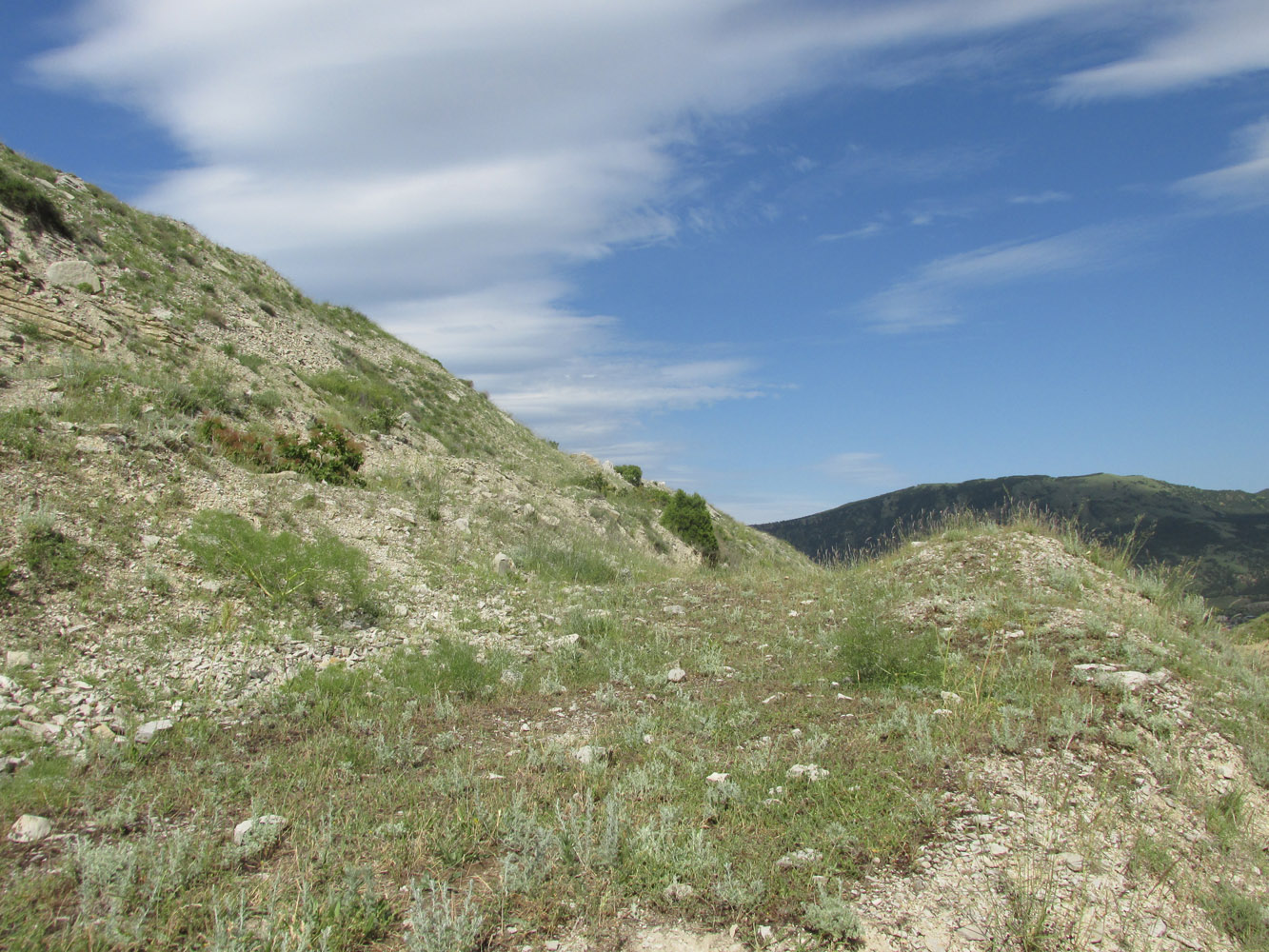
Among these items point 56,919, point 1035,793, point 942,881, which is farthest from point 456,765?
point 1035,793

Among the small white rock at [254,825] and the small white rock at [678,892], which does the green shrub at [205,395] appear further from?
the small white rock at [678,892]

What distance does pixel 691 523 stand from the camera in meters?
24.3

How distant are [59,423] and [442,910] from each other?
9.05 m

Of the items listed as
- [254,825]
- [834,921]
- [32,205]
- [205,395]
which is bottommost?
[834,921]

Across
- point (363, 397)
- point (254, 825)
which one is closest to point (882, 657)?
point (254, 825)

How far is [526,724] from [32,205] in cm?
1809

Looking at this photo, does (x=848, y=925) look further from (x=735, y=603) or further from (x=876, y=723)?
(x=735, y=603)

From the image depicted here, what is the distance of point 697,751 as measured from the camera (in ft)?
17.8

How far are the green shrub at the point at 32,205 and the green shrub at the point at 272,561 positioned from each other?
12.2 m

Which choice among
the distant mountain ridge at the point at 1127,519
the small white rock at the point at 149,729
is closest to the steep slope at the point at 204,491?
the small white rock at the point at 149,729

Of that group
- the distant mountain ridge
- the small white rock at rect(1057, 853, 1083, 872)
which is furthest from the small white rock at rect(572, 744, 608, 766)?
the distant mountain ridge

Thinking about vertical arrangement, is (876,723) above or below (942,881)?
above

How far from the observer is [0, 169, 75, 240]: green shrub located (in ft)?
49.6

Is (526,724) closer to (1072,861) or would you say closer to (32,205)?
(1072,861)
